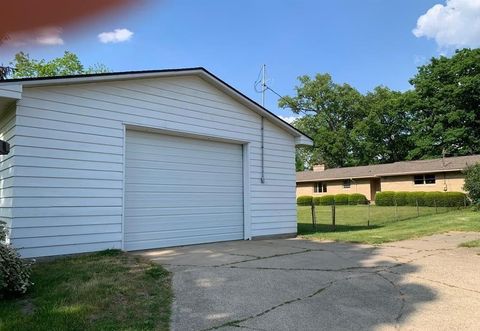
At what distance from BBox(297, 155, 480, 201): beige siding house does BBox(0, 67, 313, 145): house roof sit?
2097 centimetres

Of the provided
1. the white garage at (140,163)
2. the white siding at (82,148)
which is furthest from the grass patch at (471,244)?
the white siding at (82,148)

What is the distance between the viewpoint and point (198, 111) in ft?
33.1

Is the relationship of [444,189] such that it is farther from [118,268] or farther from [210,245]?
[118,268]

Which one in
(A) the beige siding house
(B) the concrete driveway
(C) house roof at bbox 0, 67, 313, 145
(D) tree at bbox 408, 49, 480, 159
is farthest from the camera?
(D) tree at bbox 408, 49, 480, 159

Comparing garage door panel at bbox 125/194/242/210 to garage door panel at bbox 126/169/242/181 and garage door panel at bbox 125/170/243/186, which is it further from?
garage door panel at bbox 126/169/242/181

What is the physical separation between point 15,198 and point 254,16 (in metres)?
6.74

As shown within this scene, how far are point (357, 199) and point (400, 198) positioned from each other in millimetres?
5336

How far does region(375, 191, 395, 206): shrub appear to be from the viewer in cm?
3061

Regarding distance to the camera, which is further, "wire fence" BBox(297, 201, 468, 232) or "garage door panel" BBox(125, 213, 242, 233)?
"wire fence" BBox(297, 201, 468, 232)

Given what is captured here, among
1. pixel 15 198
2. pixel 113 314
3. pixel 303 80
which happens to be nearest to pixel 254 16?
pixel 113 314

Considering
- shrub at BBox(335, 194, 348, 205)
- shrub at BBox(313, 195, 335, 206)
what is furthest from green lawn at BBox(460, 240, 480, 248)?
shrub at BBox(313, 195, 335, 206)

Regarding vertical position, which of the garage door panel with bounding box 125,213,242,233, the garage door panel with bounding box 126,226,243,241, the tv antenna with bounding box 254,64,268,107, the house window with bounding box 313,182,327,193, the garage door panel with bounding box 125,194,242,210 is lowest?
the garage door panel with bounding box 126,226,243,241

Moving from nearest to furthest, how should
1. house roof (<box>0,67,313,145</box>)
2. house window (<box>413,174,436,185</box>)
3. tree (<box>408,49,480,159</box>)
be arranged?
1. house roof (<box>0,67,313,145</box>)
2. house window (<box>413,174,436,185</box>)
3. tree (<box>408,49,480,159</box>)

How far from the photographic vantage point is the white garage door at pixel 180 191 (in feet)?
29.3
